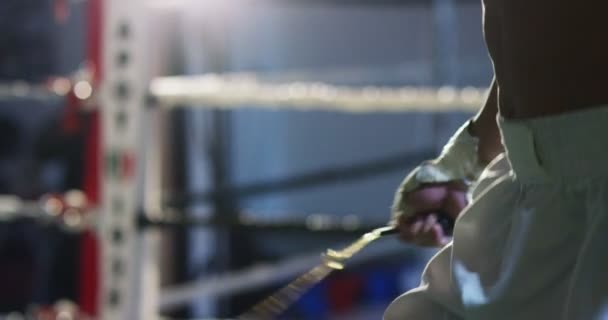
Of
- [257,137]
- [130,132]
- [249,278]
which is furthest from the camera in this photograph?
[257,137]

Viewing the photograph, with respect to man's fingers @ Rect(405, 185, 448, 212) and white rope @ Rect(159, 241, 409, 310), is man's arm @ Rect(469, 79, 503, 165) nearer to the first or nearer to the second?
man's fingers @ Rect(405, 185, 448, 212)

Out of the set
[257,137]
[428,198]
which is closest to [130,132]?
[428,198]

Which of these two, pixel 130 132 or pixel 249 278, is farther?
pixel 249 278

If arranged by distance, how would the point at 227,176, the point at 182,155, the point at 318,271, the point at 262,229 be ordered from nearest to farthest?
the point at 318,271
the point at 262,229
the point at 182,155
the point at 227,176

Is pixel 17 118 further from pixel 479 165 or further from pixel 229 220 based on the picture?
pixel 479 165

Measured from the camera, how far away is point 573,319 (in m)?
0.46

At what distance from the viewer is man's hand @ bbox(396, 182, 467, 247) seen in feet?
2.14

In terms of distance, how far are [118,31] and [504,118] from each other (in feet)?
2.21

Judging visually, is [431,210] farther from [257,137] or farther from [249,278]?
[257,137]

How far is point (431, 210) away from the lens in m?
0.66

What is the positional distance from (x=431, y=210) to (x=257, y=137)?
190 centimetres

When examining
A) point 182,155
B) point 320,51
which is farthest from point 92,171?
point 320,51

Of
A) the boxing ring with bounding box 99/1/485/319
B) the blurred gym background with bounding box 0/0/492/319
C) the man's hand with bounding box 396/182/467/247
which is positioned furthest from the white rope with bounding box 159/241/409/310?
the man's hand with bounding box 396/182/467/247

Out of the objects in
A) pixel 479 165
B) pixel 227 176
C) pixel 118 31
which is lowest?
pixel 227 176
